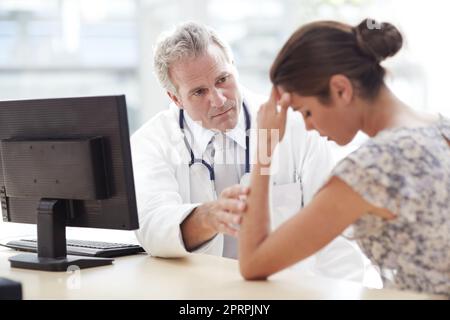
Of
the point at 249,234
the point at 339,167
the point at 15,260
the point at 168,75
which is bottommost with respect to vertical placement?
the point at 15,260

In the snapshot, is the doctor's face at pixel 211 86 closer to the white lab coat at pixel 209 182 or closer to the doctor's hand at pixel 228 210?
the white lab coat at pixel 209 182

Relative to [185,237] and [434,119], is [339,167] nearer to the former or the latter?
[434,119]

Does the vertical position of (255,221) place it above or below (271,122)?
below

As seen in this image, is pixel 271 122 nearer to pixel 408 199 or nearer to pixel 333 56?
pixel 333 56

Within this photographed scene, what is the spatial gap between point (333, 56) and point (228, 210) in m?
0.49

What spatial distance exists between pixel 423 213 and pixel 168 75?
3.81 ft

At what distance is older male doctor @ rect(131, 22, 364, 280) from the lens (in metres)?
2.38

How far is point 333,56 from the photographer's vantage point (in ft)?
→ 5.40

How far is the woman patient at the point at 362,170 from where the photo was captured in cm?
154

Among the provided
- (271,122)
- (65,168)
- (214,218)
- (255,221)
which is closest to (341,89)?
(271,122)

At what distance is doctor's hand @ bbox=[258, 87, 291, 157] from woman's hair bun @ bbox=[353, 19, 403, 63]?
0.74ft

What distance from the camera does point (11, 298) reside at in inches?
64.6

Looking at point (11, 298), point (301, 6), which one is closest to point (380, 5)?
point (301, 6)

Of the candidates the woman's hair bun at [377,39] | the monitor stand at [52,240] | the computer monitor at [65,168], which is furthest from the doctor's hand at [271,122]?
the monitor stand at [52,240]
